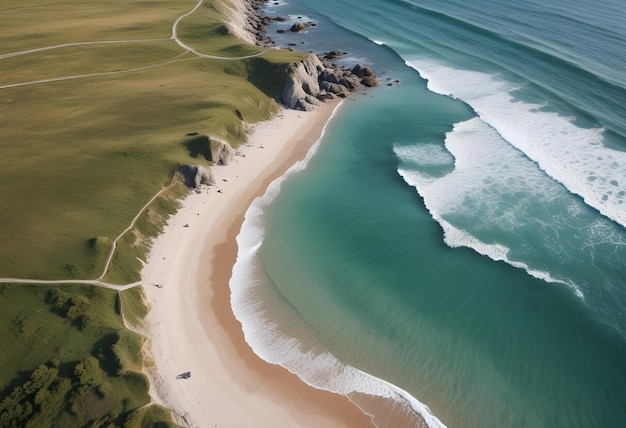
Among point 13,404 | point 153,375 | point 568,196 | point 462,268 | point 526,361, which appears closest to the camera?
point 13,404

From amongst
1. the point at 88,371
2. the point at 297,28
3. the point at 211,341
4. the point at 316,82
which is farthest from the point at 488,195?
the point at 297,28

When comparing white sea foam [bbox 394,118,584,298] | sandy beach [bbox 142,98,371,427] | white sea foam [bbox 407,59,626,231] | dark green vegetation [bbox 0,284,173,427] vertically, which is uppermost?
Answer: white sea foam [bbox 407,59,626,231]

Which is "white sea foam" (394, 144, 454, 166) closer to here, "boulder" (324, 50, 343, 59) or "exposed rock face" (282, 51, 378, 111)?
"exposed rock face" (282, 51, 378, 111)

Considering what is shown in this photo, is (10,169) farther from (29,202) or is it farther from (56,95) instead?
(56,95)

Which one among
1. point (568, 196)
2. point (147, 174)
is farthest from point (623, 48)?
point (147, 174)

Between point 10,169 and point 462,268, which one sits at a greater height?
point 462,268

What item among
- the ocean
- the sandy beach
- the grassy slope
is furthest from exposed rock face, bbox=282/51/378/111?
the sandy beach
